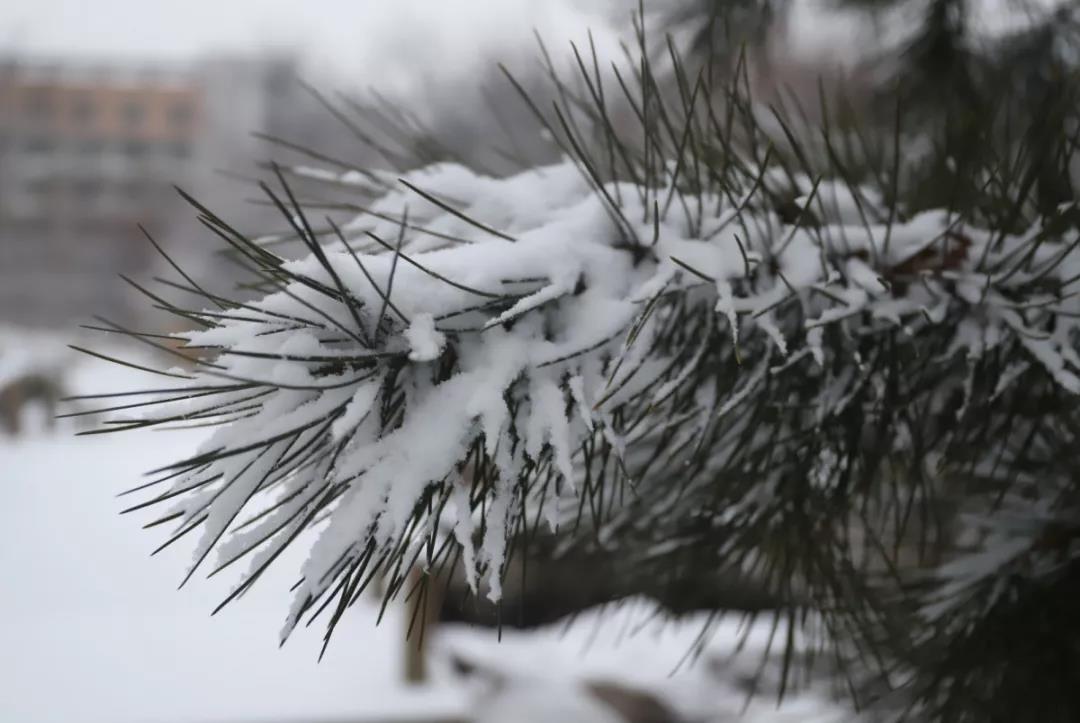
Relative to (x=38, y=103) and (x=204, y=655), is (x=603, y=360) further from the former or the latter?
(x=38, y=103)

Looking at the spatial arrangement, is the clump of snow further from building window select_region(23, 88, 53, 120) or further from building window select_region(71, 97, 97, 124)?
building window select_region(71, 97, 97, 124)

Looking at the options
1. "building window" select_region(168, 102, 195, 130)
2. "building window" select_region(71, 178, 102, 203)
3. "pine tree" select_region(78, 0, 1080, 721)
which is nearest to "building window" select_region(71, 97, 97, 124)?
"building window" select_region(71, 178, 102, 203)

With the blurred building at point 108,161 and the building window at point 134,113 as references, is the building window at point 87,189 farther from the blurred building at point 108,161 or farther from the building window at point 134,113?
the building window at point 134,113

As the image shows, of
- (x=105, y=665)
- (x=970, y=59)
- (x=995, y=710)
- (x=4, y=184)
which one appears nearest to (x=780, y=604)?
(x=995, y=710)

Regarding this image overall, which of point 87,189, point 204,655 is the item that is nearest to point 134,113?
point 87,189

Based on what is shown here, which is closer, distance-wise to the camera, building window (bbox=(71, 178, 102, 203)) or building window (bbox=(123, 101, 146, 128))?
building window (bbox=(71, 178, 102, 203))
